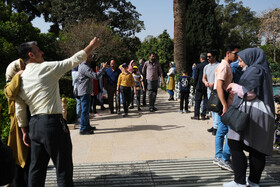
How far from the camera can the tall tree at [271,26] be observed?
35.4 meters

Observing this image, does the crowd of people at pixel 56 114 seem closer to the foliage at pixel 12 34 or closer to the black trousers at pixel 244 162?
the black trousers at pixel 244 162

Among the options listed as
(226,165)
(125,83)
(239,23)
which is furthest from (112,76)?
(239,23)

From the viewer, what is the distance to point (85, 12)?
87.9 feet

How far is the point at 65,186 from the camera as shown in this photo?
2549 mm

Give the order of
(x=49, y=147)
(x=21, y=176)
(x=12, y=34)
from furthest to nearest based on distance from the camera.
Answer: (x=12, y=34), (x=21, y=176), (x=49, y=147)

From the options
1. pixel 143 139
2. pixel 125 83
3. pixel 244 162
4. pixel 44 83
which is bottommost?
pixel 143 139

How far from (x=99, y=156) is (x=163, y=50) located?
61.7 feet

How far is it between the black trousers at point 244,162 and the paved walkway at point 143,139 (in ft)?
4.38

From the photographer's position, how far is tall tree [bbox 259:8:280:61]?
1393 inches

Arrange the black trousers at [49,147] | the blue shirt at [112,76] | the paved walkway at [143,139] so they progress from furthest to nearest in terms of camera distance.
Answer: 1. the blue shirt at [112,76]
2. the paved walkway at [143,139]
3. the black trousers at [49,147]

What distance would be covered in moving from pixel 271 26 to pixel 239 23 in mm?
12937

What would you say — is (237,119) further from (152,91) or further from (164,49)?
(164,49)

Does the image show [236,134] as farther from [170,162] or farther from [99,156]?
[99,156]

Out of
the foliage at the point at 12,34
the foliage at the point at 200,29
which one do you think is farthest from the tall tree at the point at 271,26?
the foliage at the point at 12,34
